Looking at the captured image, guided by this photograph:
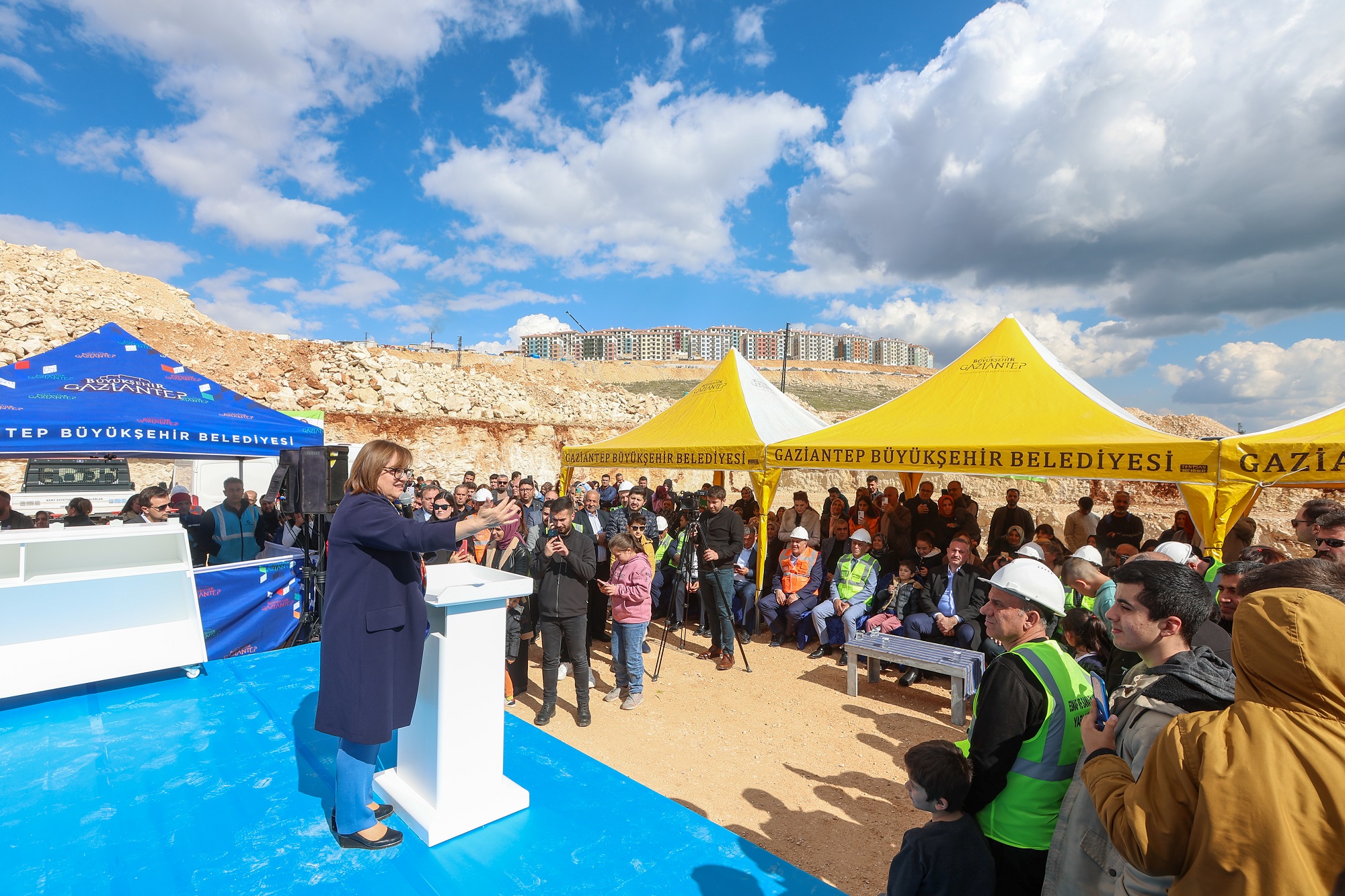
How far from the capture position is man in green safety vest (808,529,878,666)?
20.8 feet

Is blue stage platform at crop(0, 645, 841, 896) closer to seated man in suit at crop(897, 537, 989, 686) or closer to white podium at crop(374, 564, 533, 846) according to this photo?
white podium at crop(374, 564, 533, 846)

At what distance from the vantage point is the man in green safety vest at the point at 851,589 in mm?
6332

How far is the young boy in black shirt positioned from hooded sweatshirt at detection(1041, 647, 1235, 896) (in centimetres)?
19

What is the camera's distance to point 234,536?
686cm

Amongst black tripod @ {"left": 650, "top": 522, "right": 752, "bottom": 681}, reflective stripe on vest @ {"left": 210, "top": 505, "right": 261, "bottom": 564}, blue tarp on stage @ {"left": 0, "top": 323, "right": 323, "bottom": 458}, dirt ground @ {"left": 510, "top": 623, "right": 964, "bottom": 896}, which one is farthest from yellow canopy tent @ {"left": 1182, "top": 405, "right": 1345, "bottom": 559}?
reflective stripe on vest @ {"left": 210, "top": 505, "right": 261, "bottom": 564}

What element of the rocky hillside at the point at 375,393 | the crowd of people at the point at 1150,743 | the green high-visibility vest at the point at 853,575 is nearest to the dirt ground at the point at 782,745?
the green high-visibility vest at the point at 853,575

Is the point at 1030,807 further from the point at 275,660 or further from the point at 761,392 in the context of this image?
the point at 761,392

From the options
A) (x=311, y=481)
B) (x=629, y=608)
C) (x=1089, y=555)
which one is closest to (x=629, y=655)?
(x=629, y=608)

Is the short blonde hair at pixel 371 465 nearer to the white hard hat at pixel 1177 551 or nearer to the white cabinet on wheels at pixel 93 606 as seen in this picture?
the white cabinet on wheels at pixel 93 606

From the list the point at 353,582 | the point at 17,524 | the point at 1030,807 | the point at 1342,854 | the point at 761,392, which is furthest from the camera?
the point at 761,392

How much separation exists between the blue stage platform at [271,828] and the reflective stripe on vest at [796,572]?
3672 millimetres

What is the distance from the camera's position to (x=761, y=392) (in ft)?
30.3

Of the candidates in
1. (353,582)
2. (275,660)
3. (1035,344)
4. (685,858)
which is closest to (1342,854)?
(685,858)

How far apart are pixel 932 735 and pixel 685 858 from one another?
2.88 metres
